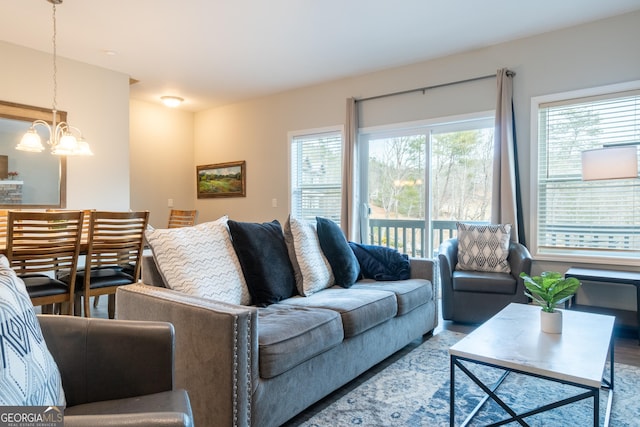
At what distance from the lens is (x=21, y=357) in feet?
2.93

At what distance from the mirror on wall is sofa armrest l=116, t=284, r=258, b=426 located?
3.31m

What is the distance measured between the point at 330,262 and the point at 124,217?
162cm

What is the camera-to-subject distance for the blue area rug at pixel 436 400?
1829 millimetres

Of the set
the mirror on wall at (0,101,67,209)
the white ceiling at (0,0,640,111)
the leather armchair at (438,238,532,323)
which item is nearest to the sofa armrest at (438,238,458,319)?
the leather armchair at (438,238,532,323)

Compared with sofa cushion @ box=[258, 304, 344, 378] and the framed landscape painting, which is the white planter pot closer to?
sofa cushion @ box=[258, 304, 344, 378]

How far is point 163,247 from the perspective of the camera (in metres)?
1.97

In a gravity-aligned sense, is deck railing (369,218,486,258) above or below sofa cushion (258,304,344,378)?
above

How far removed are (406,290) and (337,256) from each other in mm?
544

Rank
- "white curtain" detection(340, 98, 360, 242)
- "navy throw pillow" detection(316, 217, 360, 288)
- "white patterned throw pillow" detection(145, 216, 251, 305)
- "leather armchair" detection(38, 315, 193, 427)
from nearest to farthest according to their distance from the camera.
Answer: "leather armchair" detection(38, 315, 193, 427), "white patterned throw pillow" detection(145, 216, 251, 305), "navy throw pillow" detection(316, 217, 360, 288), "white curtain" detection(340, 98, 360, 242)

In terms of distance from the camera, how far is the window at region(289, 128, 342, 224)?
509cm

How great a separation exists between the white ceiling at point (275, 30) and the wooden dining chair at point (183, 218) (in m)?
1.74

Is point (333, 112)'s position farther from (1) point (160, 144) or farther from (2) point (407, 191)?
(1) point (160, 144)

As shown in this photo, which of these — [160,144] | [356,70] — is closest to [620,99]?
[356,70]

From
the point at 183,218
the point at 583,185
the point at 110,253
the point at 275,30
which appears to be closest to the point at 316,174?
the point at 183,218
